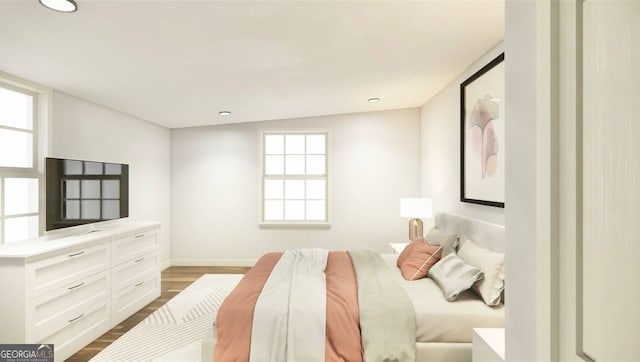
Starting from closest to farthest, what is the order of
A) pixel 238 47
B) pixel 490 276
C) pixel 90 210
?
1. pixel 490 276
2. pixel 238 47
3. pixel 90 210

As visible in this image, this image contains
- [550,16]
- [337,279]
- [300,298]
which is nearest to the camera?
[550,16]

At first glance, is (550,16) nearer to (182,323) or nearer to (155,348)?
(155,348)

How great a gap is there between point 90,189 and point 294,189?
2.93 metres

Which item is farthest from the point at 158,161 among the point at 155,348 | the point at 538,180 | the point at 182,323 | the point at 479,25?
the point at 538,180

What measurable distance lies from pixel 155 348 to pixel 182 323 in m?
0.49

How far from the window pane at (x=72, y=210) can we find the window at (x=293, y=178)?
2.72 metres

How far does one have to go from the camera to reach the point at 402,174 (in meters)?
5.28

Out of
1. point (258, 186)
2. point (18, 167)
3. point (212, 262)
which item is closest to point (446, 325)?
point (18, 167)

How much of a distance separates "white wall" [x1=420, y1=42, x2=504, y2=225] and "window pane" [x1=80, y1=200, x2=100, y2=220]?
3833 mm

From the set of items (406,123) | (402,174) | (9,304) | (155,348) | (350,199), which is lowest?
(155,348)

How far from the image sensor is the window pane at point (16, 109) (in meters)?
2.85

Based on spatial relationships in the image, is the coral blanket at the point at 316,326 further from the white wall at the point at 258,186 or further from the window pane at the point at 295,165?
the window pane at the point at 295,165

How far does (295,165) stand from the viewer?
5.55 meters

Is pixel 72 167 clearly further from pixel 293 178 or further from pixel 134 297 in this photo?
pixel 293 178
